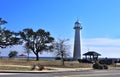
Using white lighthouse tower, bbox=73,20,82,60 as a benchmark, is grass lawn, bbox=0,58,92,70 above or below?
below

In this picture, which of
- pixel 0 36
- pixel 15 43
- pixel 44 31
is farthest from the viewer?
pixel 44 31

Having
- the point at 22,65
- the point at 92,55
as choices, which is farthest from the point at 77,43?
the point at 22,65

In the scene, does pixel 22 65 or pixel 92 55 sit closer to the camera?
pixel 22 65

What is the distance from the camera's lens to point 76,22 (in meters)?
83.1

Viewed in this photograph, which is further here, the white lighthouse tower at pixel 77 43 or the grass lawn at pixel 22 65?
the white lighthouse tower at pixel 77 43

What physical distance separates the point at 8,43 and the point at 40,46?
1885 centimetres

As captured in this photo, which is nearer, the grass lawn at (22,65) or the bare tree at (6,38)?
the grass lawn at (22,65)

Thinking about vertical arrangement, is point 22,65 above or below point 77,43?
below

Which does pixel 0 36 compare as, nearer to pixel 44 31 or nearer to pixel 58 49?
pixel 58 49

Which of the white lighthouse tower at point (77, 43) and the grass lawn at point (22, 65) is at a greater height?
the white lighthouse tower at point (77, 43)

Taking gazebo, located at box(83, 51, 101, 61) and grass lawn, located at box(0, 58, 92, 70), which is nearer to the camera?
grass lawn, located at box(0, 58, 92, 70)

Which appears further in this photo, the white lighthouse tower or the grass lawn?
the white lighthouse tower

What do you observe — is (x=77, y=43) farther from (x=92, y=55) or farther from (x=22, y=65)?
(x=22, y=65)

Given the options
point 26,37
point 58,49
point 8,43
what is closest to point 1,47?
point 8,43
